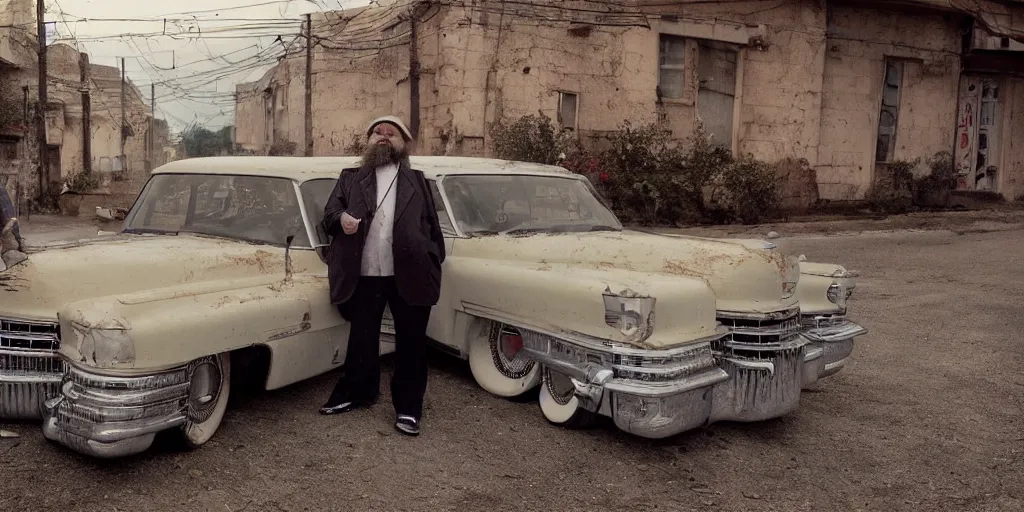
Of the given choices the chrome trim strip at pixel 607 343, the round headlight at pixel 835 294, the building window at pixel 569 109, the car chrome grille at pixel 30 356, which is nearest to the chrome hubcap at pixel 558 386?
the chrome trim strip at pixel 607 343

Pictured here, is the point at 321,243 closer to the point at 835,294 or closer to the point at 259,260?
the point at 259,260

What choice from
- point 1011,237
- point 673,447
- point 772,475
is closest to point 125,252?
point 673,447

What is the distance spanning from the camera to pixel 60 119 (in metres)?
31.5

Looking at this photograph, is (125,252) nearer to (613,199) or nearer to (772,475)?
(772,475)

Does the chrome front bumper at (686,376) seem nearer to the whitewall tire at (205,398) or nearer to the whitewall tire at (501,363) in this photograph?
the whitewall tire at (501,363)

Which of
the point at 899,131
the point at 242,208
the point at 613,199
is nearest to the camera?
the point at 242,208

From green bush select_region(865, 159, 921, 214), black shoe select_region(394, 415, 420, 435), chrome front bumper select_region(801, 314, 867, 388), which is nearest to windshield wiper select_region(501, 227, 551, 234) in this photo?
black shoe select_region(394, 415, 420, 435)

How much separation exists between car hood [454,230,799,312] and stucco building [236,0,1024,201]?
35.4 ft

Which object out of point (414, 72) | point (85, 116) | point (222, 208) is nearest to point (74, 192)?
point (85, 116)

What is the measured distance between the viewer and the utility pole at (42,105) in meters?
22.0

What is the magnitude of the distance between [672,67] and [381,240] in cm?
1322

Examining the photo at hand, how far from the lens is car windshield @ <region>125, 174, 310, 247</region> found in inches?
175

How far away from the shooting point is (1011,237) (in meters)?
13.0

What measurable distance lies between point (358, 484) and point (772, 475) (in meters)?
1.84
